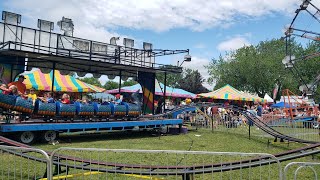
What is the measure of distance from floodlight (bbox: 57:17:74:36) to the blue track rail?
552 cm

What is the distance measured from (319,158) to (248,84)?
41.5m

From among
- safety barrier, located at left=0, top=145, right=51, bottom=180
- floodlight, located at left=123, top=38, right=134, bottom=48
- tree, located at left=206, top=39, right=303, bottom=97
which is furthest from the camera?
tree, located at left=206, top=39, right=303, bottom=97

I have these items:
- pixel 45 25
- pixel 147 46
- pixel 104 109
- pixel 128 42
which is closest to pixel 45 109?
pixel 104 109

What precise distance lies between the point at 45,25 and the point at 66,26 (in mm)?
1208

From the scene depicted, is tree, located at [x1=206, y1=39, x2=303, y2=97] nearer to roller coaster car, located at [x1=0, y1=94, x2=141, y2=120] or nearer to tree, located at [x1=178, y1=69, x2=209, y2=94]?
tree, located at [x1=178, y1=69, x2=209, y2=94]

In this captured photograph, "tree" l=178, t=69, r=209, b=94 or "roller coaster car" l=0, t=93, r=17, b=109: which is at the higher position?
"tree" l=178, t=69, r=209, b=94

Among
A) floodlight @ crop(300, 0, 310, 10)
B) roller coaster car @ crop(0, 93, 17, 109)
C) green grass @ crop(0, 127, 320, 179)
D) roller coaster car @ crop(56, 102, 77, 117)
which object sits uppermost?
floodlight @ crop(300, 0, 310, 10)

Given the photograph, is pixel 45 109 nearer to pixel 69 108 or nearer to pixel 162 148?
pixel 69 108

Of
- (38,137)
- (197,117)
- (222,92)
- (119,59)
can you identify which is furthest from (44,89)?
(222,92)

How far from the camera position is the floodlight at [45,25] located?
1594cm

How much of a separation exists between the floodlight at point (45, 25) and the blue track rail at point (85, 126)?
5455 mm

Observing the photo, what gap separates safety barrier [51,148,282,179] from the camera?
18.3 ft

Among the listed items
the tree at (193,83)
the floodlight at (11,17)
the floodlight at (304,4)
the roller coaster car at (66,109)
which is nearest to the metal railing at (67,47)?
the floodlight at (11,17)

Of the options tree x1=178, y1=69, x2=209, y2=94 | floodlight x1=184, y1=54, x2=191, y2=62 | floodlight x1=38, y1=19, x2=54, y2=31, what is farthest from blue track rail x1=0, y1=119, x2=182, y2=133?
tree x1=178, y1=69, x2=209, y2=94
